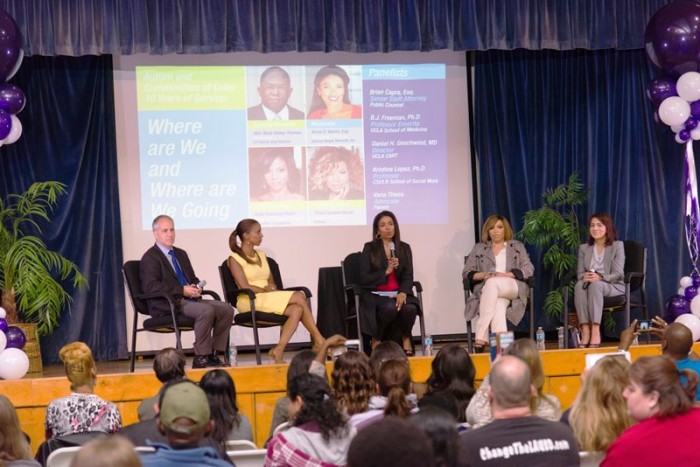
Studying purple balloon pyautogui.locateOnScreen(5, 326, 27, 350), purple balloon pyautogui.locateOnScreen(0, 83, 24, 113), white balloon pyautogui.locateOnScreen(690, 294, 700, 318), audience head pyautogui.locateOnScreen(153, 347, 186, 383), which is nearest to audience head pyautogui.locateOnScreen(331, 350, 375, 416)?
audience head pyautogui.locateOnScreen(153, 347, 186, 383)

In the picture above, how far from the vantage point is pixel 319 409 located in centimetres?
294

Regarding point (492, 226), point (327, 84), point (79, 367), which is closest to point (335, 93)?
point (327, 84)

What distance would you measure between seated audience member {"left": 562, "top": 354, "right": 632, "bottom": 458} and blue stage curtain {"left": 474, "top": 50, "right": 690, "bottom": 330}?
17.4 ft

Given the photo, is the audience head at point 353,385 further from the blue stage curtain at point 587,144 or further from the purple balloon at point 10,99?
the blue stage curtain at point 587,144

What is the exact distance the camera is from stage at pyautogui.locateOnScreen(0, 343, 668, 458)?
5.31 metres

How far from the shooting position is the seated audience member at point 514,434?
265cm

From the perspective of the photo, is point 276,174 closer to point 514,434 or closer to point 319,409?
point 319,409

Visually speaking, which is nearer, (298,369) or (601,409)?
(601,409)

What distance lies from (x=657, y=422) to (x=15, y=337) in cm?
493

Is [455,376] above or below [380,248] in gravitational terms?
below

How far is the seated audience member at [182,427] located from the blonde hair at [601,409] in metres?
1.21

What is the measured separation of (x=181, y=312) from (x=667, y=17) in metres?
3.99

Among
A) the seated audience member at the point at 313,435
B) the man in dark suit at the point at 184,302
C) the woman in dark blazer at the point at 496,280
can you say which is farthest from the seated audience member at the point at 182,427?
the woman in dark blazer at the point at 496,280

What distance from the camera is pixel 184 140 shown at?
8164 millimetres
